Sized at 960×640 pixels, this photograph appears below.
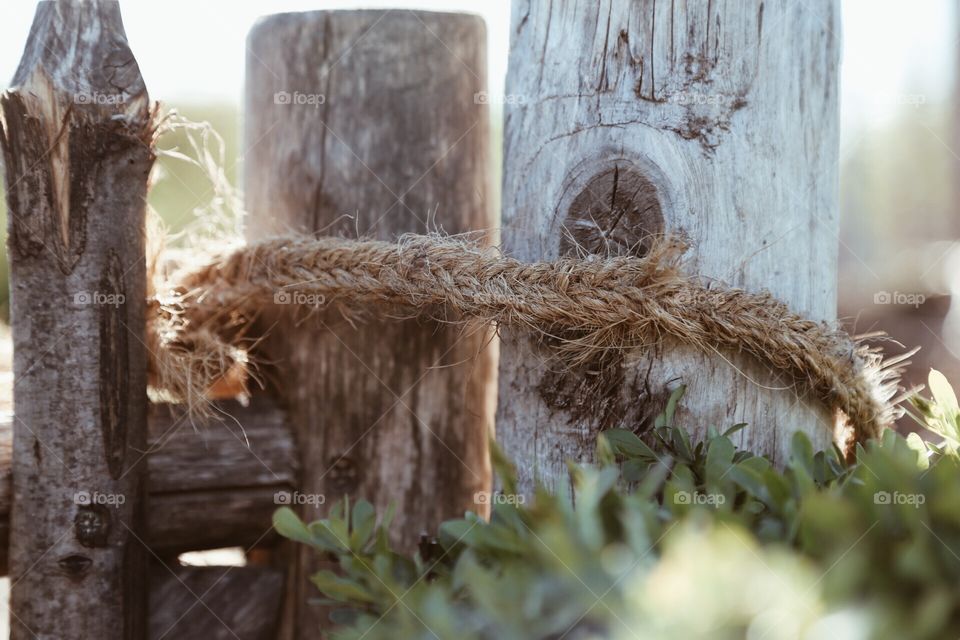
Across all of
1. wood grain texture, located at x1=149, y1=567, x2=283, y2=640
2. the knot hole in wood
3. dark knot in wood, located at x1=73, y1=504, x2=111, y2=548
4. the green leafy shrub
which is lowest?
wood grain texture, located at x1=149, y1=567, x2=283, y2=640

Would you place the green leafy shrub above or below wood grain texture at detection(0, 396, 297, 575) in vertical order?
above

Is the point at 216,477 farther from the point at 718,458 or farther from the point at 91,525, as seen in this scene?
the point at 718,458

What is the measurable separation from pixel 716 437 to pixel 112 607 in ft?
2.76

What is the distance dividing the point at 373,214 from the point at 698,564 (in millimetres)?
989

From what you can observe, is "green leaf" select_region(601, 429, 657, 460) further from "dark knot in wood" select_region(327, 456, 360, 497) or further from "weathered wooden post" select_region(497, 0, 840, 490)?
"dark knot in wood" select_region(327, 456, 360, 497)

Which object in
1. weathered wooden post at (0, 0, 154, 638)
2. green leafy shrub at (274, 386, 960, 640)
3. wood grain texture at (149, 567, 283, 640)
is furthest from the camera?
wood grain texture at (149, 567, 283, 640)

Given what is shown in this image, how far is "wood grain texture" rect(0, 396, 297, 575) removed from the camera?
125 centimetres

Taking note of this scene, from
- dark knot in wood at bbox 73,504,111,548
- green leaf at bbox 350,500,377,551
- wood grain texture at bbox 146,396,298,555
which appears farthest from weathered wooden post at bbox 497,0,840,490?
dark knot in wood at bbox 73,504,111,548

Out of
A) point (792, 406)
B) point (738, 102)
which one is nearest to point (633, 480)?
point (792, 406)

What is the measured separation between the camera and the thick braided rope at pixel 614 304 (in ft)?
3.14

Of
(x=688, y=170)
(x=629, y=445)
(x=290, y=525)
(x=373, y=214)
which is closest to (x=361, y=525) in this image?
(x=290, y=525)

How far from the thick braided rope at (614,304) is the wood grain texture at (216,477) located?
0.30 m

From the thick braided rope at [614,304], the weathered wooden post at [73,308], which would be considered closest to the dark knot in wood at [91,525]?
the weathered wooden post at [73,308]

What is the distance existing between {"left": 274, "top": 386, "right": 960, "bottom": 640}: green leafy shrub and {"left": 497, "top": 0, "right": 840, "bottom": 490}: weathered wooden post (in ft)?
0.68
